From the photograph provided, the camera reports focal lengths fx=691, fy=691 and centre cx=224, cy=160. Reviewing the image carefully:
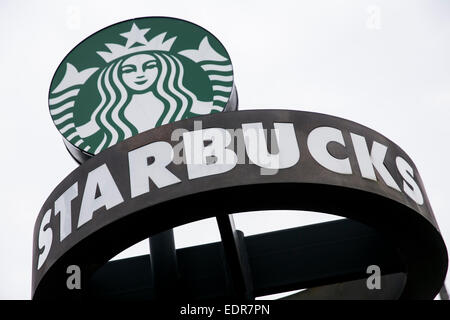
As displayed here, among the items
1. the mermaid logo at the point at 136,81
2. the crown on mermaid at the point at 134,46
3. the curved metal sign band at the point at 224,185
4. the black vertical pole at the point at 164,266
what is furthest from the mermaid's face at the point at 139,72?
the curved metal sign band at the point at 224,185

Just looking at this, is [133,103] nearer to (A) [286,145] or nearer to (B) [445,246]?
(A) [286,145]

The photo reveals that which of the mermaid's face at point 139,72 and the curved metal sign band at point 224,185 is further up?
the mermaid's face at point 139,72

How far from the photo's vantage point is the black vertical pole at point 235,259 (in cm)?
949

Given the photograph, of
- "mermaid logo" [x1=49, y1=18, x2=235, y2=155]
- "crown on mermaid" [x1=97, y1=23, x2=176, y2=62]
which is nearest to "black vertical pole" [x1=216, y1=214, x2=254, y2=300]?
"mermaid logo" [x1=49, y1=18, x2=235, y2=155]

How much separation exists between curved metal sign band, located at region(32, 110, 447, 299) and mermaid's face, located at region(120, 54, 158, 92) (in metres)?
3.82

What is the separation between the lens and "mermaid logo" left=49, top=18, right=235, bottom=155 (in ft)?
37.9

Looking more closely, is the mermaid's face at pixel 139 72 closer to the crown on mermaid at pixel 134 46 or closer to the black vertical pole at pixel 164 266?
the crown on mermaid at pixel 134 46

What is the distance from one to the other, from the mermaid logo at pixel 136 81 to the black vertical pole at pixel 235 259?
244cm

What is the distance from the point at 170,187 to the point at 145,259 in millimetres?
3331

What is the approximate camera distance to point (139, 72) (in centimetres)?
1235

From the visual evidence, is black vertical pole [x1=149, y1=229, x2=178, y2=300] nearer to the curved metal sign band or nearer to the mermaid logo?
the curved metal sign band
